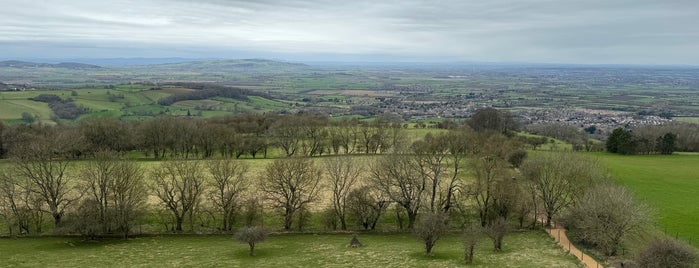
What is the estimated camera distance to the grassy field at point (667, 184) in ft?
150

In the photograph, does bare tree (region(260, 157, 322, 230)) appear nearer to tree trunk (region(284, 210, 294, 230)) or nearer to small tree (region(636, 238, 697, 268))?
tree trunk (region(284, 210, 294, 230))

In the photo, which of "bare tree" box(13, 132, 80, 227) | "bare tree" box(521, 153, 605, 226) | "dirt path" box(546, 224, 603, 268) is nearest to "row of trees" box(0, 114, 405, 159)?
"bare tree" box(13, 132, 80, 227)

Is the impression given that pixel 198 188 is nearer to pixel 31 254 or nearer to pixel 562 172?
pixel 31 254

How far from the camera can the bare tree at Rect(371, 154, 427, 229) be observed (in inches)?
1898

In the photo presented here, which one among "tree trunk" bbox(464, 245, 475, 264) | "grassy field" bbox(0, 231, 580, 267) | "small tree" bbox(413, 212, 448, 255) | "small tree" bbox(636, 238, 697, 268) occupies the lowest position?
"grassy field" bbox(0, 231, 580, 267)

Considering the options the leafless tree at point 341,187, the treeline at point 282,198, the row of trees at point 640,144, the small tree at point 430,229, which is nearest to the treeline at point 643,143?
the row of trees at point 640,144

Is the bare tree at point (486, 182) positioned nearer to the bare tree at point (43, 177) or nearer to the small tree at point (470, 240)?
the small tree at point (470, 240)

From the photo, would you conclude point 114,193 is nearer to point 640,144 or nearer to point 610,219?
point 610,219

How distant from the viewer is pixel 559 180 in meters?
48.7

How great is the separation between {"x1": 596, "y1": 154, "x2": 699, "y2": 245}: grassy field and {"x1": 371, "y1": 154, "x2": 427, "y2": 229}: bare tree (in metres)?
22.9

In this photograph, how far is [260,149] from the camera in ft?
276

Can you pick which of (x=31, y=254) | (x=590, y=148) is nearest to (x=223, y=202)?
(x=31, y=254)

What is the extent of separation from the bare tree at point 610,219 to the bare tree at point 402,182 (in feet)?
50.3

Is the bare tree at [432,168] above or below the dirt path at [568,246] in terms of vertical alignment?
above
